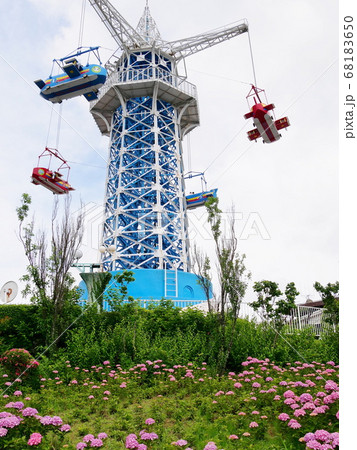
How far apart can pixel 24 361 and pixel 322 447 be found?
6271 mm

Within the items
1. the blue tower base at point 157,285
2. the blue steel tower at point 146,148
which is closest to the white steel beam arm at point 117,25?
the blue steel tower at point 146,148

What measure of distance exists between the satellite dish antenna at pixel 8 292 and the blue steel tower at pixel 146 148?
10.3 meters

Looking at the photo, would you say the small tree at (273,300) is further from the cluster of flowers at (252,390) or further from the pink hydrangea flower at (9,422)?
the pink hydrangea flower at (9,422)

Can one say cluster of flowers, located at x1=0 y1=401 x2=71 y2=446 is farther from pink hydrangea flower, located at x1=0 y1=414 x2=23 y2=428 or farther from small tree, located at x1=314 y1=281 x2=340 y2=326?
small tree, located at x1=314 y1=281 x2=340 y2=326

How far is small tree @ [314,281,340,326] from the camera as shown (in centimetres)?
1251

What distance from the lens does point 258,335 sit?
10.3 metres

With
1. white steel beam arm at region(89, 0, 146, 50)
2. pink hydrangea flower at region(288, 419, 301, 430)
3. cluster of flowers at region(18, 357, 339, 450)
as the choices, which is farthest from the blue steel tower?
pink hydrangea flower at region(288, 419, 301, 430)

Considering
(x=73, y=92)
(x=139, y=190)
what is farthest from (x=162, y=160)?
(x=73, y=92)

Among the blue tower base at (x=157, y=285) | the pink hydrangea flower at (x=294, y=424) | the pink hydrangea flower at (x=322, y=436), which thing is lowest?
the pink hydrangea flower at (x=294, y=424)

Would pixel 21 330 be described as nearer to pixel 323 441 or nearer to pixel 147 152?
pixel 323 441

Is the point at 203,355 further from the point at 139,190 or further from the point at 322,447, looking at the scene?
the point at 139,190

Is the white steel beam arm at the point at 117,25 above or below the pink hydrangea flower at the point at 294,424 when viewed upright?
above

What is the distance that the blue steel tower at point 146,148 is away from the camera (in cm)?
2470

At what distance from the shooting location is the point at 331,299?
43.0 ft
